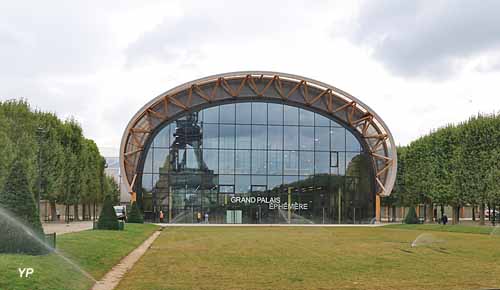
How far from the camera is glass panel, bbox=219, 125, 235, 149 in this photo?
63438 mm

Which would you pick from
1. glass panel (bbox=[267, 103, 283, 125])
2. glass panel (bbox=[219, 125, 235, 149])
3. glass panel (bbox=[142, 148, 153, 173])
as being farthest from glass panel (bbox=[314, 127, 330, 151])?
glass panel (bbox=[142, 148, 153, 173])

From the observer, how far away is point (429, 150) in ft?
203

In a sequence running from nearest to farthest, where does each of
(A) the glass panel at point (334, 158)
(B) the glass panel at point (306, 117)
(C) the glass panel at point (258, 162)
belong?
(C) the glass panel at point (258, 162) → (B) the glass panel at point (306, 117) → (A) the glass panel at point (334, 158)

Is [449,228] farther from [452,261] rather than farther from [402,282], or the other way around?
[402,282]

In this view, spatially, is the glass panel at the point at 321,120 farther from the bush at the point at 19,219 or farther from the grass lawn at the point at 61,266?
the bush at the point at 19,219

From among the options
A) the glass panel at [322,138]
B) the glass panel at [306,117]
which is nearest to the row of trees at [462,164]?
the glass panel at [322,138]

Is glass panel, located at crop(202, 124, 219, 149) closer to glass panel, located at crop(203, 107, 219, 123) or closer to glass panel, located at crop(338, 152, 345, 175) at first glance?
glass panel, located at crop(203, 107, 219, 123)

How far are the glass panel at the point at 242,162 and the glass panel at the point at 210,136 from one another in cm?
267

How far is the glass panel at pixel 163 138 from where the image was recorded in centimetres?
6378

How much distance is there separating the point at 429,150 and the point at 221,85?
23296 millimetres

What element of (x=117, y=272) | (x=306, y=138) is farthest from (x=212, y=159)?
(x=117, y=272)

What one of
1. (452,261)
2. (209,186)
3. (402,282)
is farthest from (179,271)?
(209,186)

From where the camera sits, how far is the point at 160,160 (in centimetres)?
6375

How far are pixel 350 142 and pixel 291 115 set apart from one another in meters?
7.48
